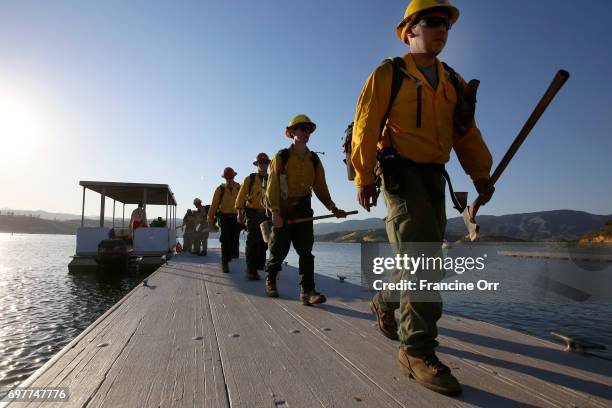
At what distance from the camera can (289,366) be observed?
88.4 inches

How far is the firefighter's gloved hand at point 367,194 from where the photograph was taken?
245 cm

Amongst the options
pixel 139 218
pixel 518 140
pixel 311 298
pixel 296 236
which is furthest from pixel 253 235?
pixel 139 218

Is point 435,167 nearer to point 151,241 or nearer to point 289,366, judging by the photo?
point 289,366

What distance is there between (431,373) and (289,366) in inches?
35.2

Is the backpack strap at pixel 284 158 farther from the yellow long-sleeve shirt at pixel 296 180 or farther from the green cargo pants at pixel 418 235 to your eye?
the green cargo pants at pixel 418 235

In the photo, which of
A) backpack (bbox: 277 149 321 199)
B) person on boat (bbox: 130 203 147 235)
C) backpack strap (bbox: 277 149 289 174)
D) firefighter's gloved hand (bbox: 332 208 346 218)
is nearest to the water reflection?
person on boat (bbox: 130 203 147 235)

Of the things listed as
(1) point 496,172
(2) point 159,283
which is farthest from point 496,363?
(2) point 159,283

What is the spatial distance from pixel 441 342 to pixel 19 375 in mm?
5489

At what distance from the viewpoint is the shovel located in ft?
7.50

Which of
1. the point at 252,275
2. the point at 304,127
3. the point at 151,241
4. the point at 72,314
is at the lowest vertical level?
the point at 72,314

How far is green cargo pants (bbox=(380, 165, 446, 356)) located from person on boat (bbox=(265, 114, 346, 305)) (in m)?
2.42

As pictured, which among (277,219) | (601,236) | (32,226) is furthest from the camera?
(32,226)

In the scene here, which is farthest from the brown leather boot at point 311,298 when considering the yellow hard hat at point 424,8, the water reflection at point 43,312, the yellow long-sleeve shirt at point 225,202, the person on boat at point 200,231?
the person on boat at point 200,231

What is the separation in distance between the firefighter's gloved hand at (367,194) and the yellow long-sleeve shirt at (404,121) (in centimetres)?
3
